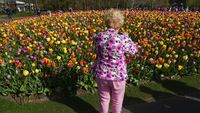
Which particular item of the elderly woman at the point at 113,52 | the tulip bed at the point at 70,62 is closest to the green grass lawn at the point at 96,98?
the tulip bed at the point at 70,62

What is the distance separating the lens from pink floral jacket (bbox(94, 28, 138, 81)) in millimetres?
4594

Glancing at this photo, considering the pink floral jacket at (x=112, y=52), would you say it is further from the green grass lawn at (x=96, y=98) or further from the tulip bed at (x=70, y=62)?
the tulip bed at (x=70, y=62)

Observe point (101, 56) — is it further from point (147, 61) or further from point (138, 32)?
point (138, 32)

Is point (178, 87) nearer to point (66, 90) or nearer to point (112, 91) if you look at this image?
point (66, 90)

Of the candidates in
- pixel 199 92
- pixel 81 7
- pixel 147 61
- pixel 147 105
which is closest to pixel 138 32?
pixel 147 61

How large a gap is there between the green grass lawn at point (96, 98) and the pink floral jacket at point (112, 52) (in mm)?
1370

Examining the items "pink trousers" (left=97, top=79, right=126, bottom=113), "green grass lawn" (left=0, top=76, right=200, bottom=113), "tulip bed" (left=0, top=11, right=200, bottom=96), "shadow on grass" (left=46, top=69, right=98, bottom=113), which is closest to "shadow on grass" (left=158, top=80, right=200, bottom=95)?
"green grass lawn" (left=0, top=76, right=200, bottom=113)

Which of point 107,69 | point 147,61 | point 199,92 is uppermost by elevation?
point 107,69

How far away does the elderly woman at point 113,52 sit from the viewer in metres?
4.58

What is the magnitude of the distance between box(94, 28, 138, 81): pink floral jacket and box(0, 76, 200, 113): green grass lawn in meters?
1.37

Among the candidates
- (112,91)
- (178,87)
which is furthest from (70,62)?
(178,87)

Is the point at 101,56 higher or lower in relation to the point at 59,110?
higher

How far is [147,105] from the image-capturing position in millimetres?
6105

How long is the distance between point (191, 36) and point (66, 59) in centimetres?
337
